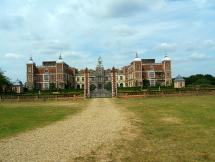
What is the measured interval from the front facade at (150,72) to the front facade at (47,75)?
2120 cm

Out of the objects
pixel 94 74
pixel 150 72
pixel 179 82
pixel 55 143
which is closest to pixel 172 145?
pixel 55 143

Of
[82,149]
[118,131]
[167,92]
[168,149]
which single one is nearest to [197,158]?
[168,149]

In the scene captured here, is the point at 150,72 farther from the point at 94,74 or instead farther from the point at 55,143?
the point at 55,143

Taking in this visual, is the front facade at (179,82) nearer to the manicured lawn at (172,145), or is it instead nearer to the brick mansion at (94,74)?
the brick mansion at (94,74)

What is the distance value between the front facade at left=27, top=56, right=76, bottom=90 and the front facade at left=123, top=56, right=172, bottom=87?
21.2 metres

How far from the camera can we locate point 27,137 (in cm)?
1350

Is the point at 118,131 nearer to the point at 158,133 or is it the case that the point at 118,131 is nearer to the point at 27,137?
the point at 158,133

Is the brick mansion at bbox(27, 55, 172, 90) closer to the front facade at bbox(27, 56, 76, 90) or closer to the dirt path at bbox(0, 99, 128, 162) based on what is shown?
the front facade at bbox(27, 56, 76, 90)

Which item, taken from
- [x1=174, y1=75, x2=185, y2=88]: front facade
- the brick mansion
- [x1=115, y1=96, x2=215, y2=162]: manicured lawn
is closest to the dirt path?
[x1=115, y1=96, x2=215, y2=162]: manicured lawn

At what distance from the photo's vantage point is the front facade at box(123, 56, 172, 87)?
4409 inches

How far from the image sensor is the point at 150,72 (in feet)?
379

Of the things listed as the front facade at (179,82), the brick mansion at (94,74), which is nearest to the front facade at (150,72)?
the brick mansion at (94,74)

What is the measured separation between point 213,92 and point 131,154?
51021mm

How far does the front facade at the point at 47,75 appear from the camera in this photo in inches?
4441
